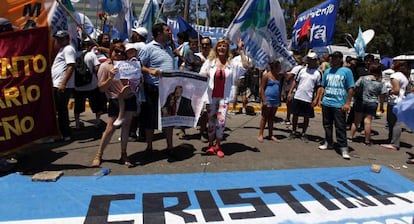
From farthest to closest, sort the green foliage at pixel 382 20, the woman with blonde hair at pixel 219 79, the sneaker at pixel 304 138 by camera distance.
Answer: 1. the green foliage at pixel 382 20
2. the sneaker at pixel 304 138
3. the woman with blonde hair at pixel 219 79

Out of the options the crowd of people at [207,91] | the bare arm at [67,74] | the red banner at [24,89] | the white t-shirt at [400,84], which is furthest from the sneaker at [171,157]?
the white t-shirt at [400,84]

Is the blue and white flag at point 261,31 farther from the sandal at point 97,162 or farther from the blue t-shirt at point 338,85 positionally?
the sandal at point 97,162

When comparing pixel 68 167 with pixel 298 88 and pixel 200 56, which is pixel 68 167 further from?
pixel 298 88

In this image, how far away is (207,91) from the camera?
554 cm

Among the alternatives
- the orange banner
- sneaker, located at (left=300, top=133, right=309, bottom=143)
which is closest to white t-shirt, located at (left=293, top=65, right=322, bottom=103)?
sneaker, located at (left=300, top=133, right=309, bottom=143)

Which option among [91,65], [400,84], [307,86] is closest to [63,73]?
[91,65]

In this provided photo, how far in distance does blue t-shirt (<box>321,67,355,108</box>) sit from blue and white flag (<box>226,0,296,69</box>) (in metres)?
0.74

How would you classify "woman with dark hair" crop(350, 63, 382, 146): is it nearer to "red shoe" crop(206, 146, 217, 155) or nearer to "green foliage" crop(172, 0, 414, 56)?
"red shoe" crop(206, 146, 217, 155)

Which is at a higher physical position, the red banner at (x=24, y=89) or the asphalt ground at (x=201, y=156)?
the red banner at (x=24, y=89)

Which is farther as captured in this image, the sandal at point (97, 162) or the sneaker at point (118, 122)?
the sandal at point (97, 162)

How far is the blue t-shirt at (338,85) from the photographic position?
6.09 meters

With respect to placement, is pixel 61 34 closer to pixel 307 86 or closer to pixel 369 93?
pixel 307 86

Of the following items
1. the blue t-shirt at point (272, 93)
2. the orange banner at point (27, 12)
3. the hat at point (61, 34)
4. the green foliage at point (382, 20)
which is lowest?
the blue t-shirt at point (272, 93)

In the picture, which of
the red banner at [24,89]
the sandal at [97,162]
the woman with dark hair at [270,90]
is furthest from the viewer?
the woman with dark hair at [270,90]
